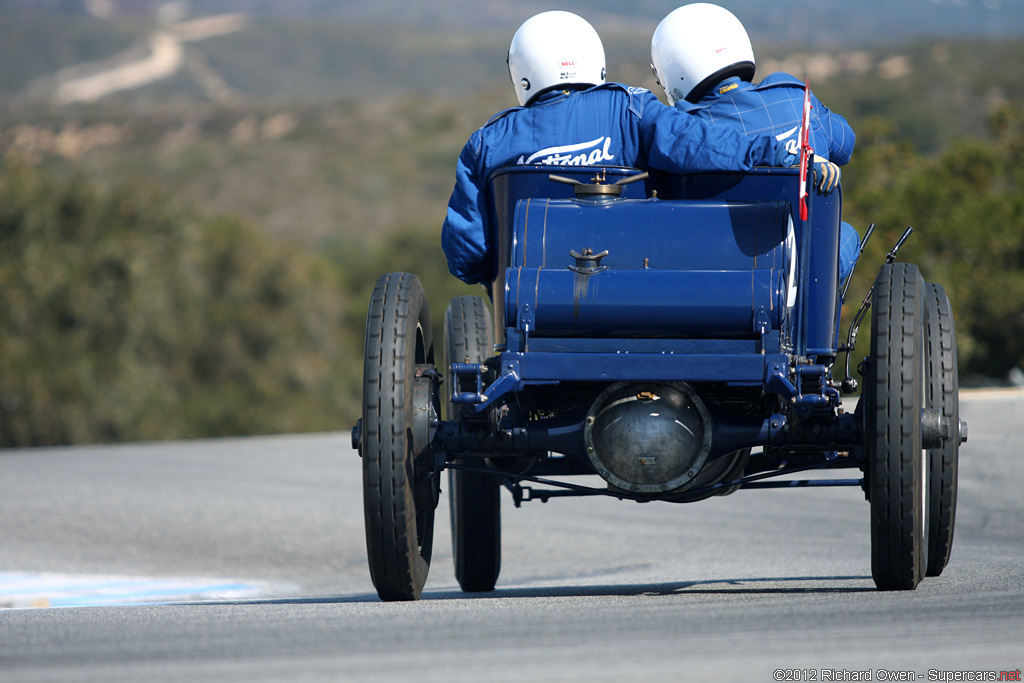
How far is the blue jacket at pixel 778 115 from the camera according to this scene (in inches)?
231

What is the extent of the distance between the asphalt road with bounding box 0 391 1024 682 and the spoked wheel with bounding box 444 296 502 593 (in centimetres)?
32

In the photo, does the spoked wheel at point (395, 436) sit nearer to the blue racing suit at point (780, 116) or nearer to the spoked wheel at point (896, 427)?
the blue racing suit at point (780, 116)

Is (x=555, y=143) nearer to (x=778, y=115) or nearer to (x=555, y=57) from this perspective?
(x=555, y=57)

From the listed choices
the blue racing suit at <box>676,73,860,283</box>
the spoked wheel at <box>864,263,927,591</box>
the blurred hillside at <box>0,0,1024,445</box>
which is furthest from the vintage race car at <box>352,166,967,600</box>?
the blurred hillside at <box>0,0,1024,445</box>

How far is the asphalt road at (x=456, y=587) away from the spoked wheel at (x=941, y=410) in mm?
212

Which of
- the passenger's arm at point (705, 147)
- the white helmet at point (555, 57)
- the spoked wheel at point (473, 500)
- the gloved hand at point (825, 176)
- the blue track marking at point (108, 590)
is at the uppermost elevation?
the white helmet at point (555, 57)

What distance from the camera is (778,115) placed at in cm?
591

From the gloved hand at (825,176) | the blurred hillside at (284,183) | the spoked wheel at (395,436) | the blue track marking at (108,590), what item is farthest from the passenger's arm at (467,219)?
the blurred hillside at (284,183)

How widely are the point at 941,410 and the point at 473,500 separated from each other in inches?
90.9

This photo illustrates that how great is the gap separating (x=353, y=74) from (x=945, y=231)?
403 ft

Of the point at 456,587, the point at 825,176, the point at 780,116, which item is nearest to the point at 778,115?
the point at 780,116

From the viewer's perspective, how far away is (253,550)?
11.3 m

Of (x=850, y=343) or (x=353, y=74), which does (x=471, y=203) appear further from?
(x=353, y=74)

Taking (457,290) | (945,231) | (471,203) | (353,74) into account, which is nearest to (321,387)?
(457,290)
